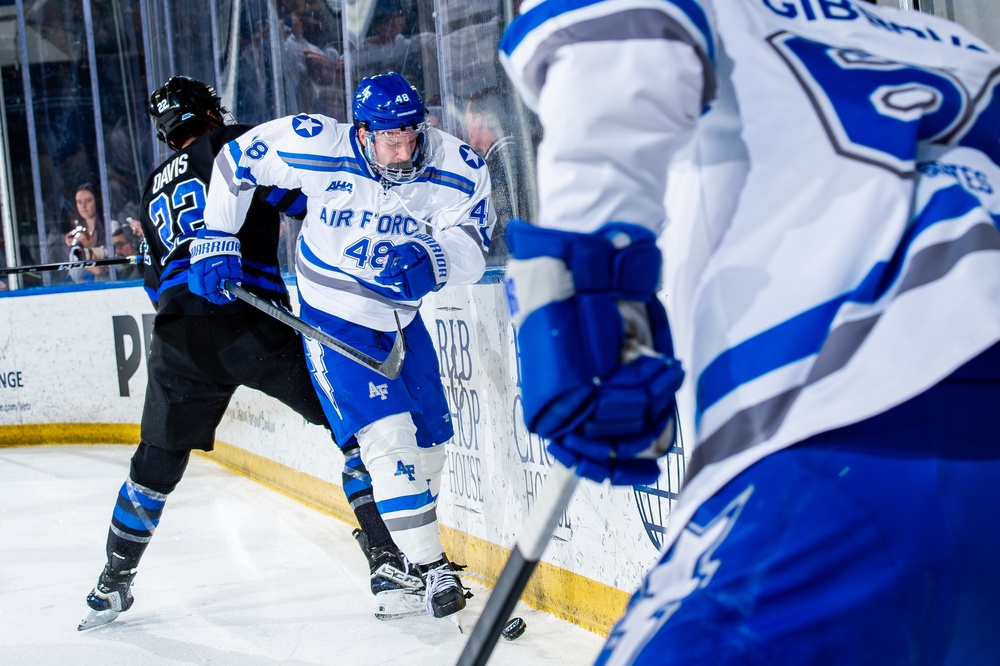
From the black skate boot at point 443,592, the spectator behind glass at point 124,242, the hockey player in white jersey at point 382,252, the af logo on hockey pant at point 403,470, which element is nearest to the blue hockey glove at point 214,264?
the hockey player in white jersey at point 382,252

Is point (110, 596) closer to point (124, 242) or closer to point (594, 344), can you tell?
point (594, 344)

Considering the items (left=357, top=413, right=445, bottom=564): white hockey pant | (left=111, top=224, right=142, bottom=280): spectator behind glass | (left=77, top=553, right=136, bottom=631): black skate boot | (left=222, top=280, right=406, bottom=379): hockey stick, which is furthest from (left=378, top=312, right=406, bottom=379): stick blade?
(left=111, top=224, right=142, bottom=280): spectator behind glass

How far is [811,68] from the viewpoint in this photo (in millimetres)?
891

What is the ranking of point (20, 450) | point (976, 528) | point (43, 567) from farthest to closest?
point (20, 450)
point (43, 567)
point (976, 528)

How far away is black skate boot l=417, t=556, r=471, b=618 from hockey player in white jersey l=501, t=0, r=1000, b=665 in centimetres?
185

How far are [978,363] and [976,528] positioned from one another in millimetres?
123

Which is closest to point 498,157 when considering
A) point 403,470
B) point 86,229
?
point 403,470

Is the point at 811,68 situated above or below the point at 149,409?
above

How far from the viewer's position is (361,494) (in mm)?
3164

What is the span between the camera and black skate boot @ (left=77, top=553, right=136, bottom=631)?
293 cm

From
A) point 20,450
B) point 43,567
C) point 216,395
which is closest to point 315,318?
point 216,395

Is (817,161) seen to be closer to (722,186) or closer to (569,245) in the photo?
(722,186)

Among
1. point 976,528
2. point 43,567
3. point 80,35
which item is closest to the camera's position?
point 976,528

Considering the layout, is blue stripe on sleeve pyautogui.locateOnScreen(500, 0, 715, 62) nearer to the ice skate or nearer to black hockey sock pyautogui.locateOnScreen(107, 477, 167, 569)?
the ice skate
